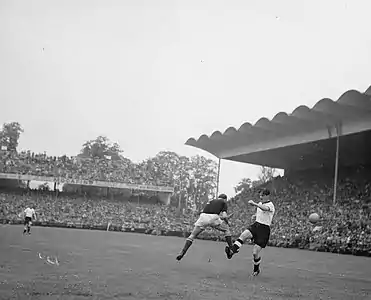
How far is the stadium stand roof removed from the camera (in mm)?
28484

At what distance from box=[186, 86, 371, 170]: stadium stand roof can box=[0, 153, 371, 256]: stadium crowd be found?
2071mm

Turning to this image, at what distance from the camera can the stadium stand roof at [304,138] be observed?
28484mm

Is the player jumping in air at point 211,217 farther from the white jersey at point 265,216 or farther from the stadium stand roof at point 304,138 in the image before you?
the stadium stand roof at point 304,138

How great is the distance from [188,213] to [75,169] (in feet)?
51.8

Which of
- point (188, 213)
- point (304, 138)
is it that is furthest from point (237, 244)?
point (188, 213)

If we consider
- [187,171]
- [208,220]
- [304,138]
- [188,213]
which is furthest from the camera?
[187,171]

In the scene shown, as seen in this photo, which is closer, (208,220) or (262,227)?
(262,227)

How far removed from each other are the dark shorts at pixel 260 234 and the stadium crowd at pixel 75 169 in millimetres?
48929

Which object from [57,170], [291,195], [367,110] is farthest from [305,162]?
→ [57,170]

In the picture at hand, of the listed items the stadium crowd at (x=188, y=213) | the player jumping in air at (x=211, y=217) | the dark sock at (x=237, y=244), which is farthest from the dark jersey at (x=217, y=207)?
the stadium crowd at (x=188, y=213)

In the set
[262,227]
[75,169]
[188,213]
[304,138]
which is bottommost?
[188,213]

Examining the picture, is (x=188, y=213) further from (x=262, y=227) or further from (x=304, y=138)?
(x=262, y=227)

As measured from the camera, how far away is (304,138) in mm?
33875

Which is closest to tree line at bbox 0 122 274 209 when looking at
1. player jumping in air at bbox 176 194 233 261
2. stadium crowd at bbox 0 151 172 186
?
stadium crowd at bbox 0 151 172 186
